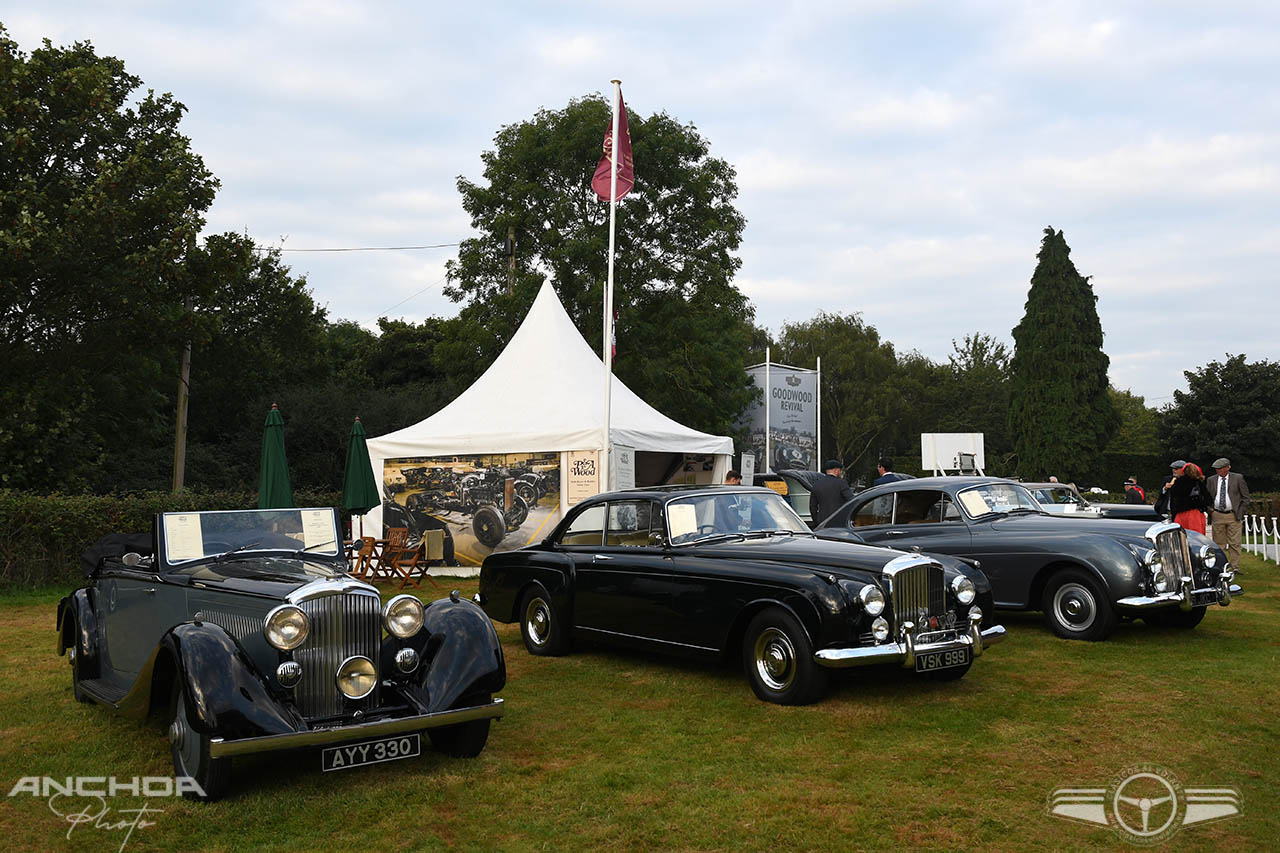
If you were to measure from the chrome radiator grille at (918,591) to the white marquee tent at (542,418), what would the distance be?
914cm

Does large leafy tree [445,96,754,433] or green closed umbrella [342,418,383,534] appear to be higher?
large leafy tree [445,96,754,433]

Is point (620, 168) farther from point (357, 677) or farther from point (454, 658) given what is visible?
point (357, 677)

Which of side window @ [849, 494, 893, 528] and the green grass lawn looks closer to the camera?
the green grass lawn

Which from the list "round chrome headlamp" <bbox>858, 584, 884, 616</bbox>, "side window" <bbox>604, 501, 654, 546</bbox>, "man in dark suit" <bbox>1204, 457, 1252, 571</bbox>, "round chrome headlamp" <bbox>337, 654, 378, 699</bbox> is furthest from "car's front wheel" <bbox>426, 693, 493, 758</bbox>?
"man in dark suit" <bbox>1204, 457, 1252, 571</bbox>

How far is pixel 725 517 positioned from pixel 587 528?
1401 mm

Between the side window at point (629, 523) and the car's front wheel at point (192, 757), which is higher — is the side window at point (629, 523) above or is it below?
above

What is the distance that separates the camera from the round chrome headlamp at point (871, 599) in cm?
659

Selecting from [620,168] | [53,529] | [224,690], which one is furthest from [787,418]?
[224,690]

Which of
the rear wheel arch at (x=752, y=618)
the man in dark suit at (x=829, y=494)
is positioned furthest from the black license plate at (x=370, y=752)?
the man in dark suit at (x=829, y=494)

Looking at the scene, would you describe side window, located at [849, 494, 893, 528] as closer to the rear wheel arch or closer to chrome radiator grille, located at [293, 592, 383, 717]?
the rear wheel arch

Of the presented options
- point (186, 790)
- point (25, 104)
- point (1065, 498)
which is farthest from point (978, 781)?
point (25, 104)

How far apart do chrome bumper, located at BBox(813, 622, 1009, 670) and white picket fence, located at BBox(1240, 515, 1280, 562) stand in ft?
42.4

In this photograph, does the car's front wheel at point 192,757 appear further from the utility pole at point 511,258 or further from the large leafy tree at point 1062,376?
the large leafy tree at point 1062,376

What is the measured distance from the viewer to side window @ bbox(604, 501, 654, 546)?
8.25 metres
